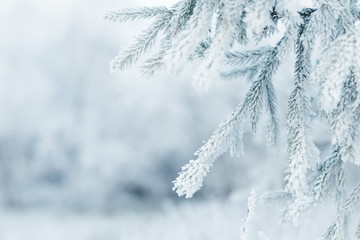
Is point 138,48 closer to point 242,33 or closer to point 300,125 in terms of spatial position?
point 242,33

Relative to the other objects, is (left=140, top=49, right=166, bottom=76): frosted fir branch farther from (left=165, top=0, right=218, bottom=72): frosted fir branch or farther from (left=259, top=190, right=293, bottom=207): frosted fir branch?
(left=259, top=190, right=293, bottom=207): frosted fir branch

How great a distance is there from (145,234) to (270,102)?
422cm

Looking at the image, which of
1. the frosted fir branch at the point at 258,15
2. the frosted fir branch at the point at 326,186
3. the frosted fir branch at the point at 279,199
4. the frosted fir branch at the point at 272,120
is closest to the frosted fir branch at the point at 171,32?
the frosted fir branch at the point at 258,15

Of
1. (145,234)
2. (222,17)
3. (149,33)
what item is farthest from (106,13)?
(145,234)

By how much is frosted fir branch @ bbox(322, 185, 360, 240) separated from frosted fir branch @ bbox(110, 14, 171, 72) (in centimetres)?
76

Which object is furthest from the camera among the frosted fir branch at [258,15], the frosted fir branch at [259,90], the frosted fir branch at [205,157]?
the frosted fir branch at [259,90]

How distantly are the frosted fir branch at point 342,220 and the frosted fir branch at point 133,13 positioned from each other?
2.58ft

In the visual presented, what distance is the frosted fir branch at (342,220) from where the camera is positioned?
48.1 inches

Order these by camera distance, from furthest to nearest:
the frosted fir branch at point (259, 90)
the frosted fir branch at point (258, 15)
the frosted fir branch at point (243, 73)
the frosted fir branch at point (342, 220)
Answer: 1. the frosted fir branch at point (243, 73)
2. the frosted fir branch at point (342, 220)
3. the frosted fir branch at point (259, 90)
4. the frosted fir branch at point (258, 15)

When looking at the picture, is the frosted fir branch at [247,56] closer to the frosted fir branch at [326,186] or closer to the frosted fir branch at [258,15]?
the frosted fir branch at [326,186]

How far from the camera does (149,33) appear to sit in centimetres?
101

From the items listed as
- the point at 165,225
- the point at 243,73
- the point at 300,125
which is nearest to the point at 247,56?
the point at 243,73

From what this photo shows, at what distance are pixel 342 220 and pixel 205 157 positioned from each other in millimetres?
505

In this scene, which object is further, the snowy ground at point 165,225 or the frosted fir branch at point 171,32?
the snowy ground at point 165,225
